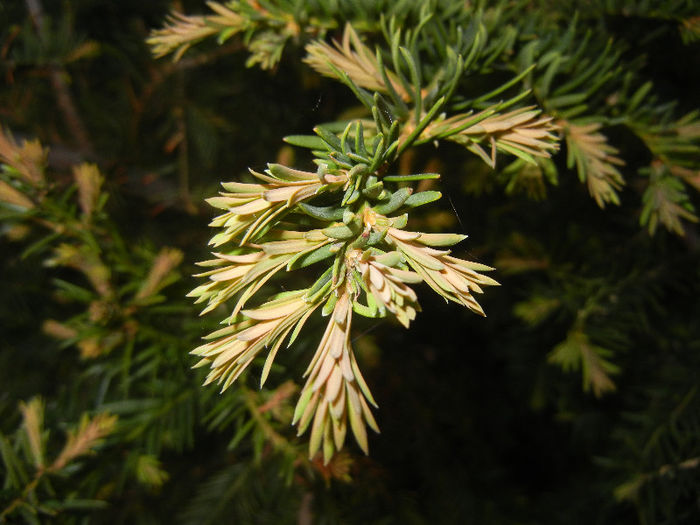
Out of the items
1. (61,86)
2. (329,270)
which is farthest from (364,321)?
(61,86)

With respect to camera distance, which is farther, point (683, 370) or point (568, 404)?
point (568, 404)

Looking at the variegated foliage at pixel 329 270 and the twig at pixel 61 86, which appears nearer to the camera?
the variegated foliage at pixel 329 270

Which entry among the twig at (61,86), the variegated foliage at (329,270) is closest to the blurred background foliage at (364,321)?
the twig at (61,86)

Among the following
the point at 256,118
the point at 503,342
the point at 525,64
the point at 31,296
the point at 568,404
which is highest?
the point at 256,118

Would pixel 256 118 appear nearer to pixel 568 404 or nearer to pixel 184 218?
pixel 184 218

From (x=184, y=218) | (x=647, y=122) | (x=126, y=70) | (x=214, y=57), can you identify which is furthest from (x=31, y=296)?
(x=647, y=122)

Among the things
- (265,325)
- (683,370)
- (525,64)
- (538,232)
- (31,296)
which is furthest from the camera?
(31,296)

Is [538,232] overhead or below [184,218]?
below

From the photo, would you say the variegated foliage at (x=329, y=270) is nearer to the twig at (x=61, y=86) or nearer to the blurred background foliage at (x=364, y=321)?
the blurred background foliage at (x=364, y=321)
